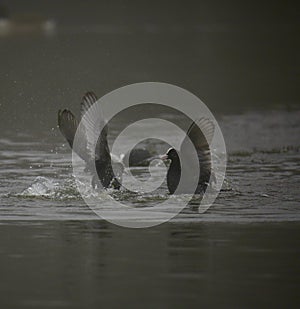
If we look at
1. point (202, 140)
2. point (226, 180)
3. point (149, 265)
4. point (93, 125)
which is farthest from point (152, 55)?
point (149, 265)

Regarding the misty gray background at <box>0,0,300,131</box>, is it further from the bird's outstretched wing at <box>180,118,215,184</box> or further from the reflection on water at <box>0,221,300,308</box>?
the reflection on water at <box>0,221,300,308</box>

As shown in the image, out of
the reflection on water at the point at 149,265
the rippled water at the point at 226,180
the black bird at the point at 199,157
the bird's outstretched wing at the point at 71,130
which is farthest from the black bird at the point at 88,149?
the reflection on water at the point at 149,265

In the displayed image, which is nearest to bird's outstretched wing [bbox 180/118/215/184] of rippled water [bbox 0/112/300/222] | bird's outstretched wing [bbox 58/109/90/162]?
rippled water [bbox 0/112/300/222]

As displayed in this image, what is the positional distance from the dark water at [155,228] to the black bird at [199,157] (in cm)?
25

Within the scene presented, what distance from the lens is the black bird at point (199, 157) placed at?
9375 mm

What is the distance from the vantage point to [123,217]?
8477 millimetres

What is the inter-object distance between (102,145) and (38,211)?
1.18m

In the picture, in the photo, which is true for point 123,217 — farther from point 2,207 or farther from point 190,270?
point 190,270

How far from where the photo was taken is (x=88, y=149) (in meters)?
9.71

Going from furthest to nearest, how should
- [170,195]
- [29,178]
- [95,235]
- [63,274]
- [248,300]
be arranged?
[29,178] < [170,195] < [95,235] < [63,274] < [248,300]

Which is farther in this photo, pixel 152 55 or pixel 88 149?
pixel 152 55

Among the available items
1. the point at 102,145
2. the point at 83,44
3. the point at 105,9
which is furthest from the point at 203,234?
the point at 105,9

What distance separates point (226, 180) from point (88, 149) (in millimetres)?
1359

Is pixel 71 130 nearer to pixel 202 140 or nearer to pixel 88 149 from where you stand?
pixel 88 149
